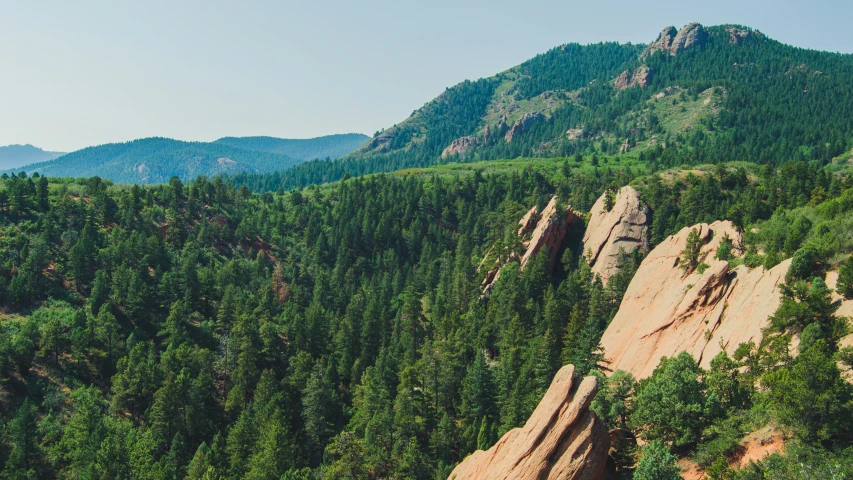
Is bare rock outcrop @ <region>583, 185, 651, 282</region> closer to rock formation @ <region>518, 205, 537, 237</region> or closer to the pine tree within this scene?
rock formation @ <region>518, 205, 537, 237</region>

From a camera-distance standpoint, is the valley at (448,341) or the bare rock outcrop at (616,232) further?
the bare rock outcrop at (616,232)

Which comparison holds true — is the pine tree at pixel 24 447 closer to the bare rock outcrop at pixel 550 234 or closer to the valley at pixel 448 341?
the valley at pixel 448 341

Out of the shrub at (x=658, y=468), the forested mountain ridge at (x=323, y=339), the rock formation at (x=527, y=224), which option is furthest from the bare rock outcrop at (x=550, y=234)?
the shrub at (x=658, y=468)

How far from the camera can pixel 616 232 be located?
10700 centimetres

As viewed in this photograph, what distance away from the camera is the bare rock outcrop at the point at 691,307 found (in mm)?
51906

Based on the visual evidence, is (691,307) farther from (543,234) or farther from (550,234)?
(550,234)

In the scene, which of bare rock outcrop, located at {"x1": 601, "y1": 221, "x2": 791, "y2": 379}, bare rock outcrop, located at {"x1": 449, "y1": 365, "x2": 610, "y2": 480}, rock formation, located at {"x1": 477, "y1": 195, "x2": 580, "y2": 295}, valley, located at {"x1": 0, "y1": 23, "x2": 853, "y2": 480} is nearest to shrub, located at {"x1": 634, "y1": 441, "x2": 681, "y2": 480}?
valley, located at {"x1": 0, "y1": 23, "x2": 853, "y2": 480}

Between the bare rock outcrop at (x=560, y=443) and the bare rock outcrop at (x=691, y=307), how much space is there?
20.5 meters

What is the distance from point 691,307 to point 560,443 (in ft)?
107

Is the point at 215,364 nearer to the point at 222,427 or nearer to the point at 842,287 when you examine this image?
the point at 222,427

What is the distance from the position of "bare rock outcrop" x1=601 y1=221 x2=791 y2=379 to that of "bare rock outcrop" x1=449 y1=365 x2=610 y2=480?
20.5 meters

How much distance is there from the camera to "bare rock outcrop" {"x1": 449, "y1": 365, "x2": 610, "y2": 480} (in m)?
36.2

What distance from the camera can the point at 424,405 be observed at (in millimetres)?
75062

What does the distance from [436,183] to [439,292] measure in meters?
74.1
